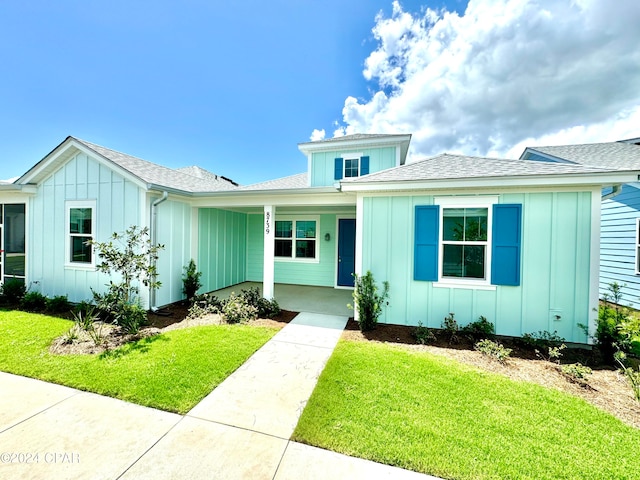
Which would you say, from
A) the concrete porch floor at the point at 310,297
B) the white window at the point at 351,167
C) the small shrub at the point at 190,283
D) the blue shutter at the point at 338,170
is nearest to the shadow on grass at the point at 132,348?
the small shrub at the point at 190,283

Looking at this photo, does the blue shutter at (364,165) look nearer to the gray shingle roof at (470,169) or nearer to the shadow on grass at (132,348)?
the gray shingle roof at (470,169)

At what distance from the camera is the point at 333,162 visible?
920 cm

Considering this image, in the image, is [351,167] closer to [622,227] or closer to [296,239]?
[296,239]

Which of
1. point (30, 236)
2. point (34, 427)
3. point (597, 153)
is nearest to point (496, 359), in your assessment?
point (34, 427)

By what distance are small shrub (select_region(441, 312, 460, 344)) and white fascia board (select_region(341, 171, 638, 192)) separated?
255 centimetres

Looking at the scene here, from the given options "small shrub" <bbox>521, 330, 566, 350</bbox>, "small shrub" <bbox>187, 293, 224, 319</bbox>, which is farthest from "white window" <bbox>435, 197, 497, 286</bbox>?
"small shrub" <bbox>187, 293, 224, 319</bbox>

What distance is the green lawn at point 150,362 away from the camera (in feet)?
10.1

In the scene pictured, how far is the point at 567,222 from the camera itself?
179 inches

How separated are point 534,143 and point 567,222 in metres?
10.5

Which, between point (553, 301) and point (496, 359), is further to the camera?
point (553, 301)

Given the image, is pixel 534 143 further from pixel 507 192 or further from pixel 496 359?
pixel 496 359

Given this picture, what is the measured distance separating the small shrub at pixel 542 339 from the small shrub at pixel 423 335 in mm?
1573

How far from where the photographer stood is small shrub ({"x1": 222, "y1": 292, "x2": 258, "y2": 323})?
5.57 meters

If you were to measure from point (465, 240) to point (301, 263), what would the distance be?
597cm
